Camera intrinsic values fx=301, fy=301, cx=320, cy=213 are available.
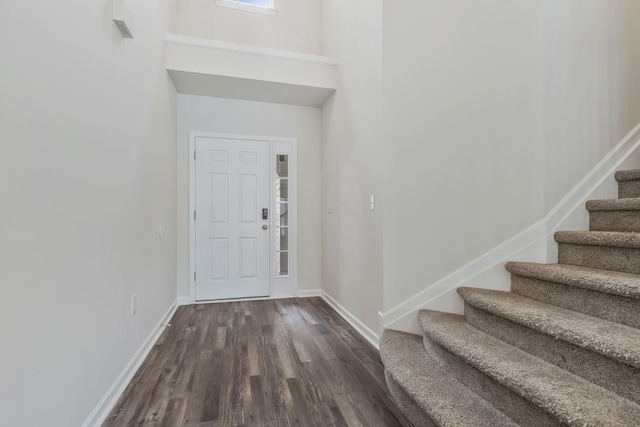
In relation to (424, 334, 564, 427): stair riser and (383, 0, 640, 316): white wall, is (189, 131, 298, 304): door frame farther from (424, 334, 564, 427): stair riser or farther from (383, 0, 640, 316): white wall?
(424, 334, 564, 427): stair riser

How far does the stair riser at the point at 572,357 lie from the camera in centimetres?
103

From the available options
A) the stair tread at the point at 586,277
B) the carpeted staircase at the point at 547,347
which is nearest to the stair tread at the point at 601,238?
the carpeted staircase at the point at 547,347

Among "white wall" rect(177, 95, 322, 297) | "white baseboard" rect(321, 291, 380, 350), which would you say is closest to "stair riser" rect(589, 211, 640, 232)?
"white baseboard" rect(321, 291, 380, 350)

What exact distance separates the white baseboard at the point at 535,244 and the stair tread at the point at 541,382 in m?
0.41

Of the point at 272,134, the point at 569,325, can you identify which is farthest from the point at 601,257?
the point at 272,134

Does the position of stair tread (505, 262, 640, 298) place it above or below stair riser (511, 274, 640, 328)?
above

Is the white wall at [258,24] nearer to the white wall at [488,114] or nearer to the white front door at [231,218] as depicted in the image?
the white front door at [231,218]

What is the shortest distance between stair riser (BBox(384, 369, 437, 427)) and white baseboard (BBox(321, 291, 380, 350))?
2.02 feet

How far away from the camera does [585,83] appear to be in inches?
76.9

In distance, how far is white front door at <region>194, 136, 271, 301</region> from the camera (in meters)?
3.57

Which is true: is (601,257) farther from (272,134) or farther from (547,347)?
(272,134)

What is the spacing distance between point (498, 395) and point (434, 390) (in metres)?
0.28

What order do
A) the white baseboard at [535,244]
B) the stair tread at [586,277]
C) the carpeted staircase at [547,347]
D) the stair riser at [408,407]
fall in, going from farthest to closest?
1. the white baseboard at [535,244]
2. the stair riser at [408,407]
3. the stair tread at [586,277]
4. the carpeted staircase at [547,347]

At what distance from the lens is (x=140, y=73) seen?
2.13 meters
